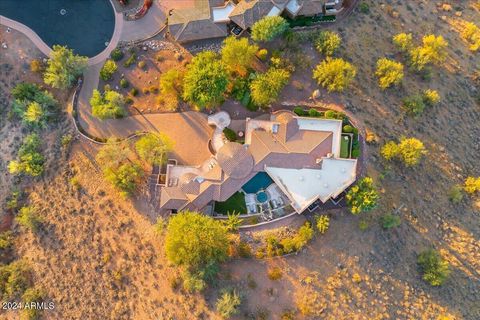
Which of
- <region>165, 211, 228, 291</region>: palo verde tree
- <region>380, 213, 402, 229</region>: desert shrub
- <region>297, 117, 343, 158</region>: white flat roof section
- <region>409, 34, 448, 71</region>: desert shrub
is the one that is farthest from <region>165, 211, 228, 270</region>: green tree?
<region>409, 34, 448, 71</region>: desert shrub

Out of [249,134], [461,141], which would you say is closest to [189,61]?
[249,134]

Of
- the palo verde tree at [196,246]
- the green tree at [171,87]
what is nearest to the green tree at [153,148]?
the green tree at [171,87]

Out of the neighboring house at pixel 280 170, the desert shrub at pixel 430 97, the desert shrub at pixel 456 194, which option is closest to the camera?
the neighboring house at pixel 280 170

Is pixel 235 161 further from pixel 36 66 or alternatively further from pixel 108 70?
pixel 36 66

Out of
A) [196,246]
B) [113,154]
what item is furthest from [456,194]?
[113,154]

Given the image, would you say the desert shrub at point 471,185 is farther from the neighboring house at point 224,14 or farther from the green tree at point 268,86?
the neighboring house at point 224,14

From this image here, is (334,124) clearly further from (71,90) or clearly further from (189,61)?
(71,90)
